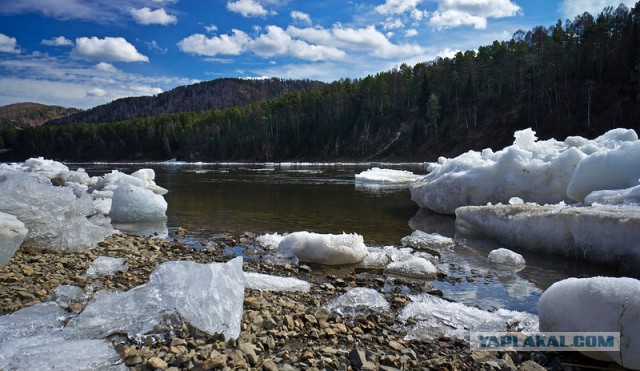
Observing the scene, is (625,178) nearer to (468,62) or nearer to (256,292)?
(256,292)

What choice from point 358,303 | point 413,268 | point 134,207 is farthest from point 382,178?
point 358,303

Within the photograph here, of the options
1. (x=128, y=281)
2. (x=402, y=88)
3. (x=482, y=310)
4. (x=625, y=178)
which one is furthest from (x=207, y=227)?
(x=402, y=88)

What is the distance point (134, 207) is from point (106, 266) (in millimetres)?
7565

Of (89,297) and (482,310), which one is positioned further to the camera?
(482,310)

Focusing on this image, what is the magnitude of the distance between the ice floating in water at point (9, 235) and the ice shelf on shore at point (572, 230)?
993 centimetres

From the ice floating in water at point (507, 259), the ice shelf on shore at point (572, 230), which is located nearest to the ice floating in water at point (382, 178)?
the ice shelf on shore at point (572, 230)

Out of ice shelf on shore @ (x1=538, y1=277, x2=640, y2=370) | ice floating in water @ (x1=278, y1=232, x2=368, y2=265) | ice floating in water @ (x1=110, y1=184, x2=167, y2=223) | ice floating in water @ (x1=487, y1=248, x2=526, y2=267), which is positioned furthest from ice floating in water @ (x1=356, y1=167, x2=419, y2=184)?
ice shelf on shore @ (x1=538, y1=277, x2=640, y2=370)

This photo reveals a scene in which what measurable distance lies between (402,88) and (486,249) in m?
78.6

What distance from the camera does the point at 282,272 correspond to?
7562mm

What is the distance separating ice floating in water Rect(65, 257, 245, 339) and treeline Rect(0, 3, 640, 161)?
6319 cm

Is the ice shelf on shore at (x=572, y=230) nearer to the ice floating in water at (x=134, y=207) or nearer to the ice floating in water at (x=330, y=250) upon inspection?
the ice floating in water at (x=330, y=250)

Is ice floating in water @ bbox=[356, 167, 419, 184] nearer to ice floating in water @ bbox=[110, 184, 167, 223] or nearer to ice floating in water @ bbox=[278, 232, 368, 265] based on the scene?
ice floating in water @ bbox=[110, 184, 167, 223]

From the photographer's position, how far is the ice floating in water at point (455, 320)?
504 cm

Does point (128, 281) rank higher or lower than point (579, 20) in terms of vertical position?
lower
